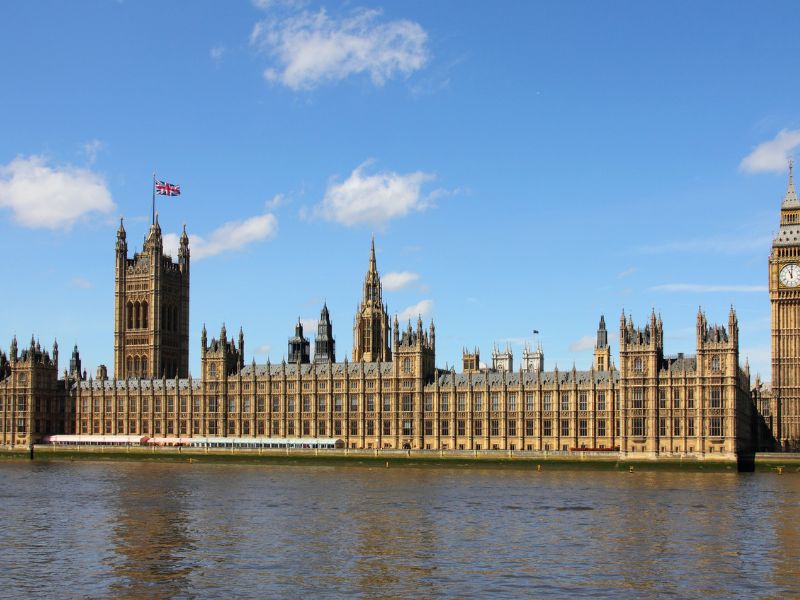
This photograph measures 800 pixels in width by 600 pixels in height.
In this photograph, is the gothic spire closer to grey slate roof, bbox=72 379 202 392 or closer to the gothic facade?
the gothic facade

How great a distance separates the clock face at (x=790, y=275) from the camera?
16175 centimetres

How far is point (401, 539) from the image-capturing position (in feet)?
223

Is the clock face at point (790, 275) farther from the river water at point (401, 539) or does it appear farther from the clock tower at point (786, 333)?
the river water at point (401, 539)

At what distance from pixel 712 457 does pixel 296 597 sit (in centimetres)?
9913

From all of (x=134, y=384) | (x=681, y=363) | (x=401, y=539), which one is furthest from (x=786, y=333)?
(x=401, y=539)

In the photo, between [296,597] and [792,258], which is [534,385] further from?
[296,597]

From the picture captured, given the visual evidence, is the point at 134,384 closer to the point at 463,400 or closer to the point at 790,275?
the point at 463,400

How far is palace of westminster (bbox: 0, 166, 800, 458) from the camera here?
144 m

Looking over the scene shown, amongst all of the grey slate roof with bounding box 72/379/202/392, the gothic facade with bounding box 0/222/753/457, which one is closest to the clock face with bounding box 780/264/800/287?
the gothic facade with bounding box 0/222/753/457

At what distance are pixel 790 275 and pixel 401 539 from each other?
11085 cm

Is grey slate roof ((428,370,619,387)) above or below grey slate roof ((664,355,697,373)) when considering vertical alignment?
below

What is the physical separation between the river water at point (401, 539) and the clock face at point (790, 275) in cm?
5692

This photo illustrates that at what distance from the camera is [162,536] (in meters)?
69.2

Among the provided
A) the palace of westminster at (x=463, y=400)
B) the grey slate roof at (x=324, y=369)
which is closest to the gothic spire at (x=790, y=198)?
the palace of westminster at (x=463, y=400)
